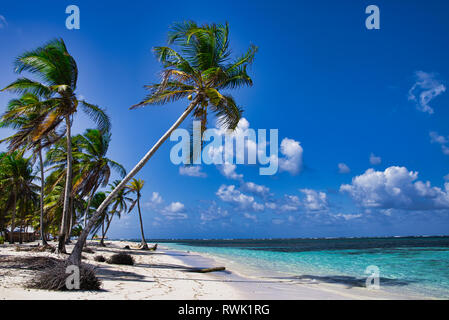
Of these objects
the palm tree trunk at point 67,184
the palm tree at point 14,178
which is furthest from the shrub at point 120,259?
the palm tree at point 14,178

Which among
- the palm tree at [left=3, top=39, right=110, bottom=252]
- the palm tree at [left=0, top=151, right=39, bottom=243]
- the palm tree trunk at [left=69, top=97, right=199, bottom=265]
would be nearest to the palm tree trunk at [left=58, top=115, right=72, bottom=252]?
the palm tree at [left=3, top=39, right=110, bottom=252]

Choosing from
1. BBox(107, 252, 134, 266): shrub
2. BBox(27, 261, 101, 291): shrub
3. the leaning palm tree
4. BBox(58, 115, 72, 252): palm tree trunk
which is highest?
the leaning palm tree

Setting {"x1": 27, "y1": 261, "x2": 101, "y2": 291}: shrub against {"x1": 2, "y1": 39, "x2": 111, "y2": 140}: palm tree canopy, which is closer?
{"x1": 27, "y1": 261, "x2": 101, "y2": 291}: shrub

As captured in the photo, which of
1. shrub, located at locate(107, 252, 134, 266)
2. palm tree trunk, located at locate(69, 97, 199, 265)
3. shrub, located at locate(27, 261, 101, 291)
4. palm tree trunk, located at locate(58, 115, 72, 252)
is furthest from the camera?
shrub, located at locate(107, 252, 134, 266)

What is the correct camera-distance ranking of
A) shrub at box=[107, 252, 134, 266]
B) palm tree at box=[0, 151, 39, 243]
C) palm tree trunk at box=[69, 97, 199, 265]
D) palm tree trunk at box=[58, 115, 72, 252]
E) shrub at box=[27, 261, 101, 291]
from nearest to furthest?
shrub at box=[27, 261, 101, 291]
palm tree trunk at box=[69, 97, 199, 265]
palm tree trunk at box=[58, 115, 72, 252]
shrub at box=[107, 252, 134, 266]
palm tree at box=[0, 151, 39, 243]

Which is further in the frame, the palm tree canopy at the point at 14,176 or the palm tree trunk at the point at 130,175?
the palm tree canopy at the point at 14,176

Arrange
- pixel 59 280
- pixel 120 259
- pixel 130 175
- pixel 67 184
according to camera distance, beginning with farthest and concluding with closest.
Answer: pixel 120 259 → pixel 67 184 → pixel 130 175 → pixel 59 280

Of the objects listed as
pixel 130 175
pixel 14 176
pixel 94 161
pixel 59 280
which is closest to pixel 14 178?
pixel 14 176

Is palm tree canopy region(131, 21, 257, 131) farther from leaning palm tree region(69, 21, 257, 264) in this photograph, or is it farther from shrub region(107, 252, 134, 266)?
shrub region(107, 252, 134, 266)

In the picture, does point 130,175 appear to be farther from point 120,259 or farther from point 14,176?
point 14,176

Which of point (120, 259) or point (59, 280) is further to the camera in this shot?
point (120, 259)

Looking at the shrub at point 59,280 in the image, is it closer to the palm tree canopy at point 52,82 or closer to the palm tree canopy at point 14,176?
the palm tree canopy at point 52,82
